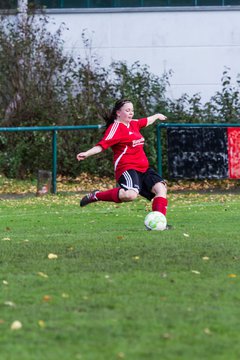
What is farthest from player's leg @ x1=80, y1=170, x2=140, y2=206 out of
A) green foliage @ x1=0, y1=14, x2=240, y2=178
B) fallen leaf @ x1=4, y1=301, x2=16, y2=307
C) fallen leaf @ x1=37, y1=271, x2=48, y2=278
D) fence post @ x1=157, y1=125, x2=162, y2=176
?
green foliage @ x1=0, y1=14, x2=240, y2=178

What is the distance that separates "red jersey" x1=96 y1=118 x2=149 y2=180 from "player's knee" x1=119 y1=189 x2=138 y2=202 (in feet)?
0.87

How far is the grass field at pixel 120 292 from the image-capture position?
19.9 ft

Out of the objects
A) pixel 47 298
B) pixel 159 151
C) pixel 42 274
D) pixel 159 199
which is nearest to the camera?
pixel 47 298

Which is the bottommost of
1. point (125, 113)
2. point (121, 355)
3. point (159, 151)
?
point (159, 151)

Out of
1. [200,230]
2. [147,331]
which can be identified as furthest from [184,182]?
[147,331]

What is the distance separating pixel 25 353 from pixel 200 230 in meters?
6.98

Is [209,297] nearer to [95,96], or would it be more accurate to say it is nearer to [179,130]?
[179,130]

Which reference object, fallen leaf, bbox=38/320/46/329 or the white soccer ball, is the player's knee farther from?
fallen leaf, bbox=38/320/46/329

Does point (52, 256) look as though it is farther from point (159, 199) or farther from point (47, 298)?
point (159, 199)

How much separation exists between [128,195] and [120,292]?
5.24 metres

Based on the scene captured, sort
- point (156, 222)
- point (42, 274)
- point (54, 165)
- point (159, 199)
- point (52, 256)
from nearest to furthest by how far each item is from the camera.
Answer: point (42, 274), point (52, 256), point (156, 222), point (159, 199), point (54, 165)

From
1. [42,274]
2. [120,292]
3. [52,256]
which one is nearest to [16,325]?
[120,292]

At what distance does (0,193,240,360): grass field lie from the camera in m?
6.07

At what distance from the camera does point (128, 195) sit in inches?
512
